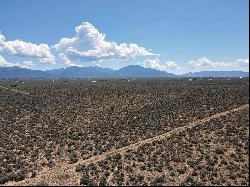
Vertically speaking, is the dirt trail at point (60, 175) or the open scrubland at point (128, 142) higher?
the open scrubland at point (128, 142)

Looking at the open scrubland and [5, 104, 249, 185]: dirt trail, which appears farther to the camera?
the open scrubland

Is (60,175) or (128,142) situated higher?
(128,142)

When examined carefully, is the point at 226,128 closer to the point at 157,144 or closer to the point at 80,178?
the point at 157,144

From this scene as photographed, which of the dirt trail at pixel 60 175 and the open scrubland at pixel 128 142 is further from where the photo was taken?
the open scrubland at pixel 128 142

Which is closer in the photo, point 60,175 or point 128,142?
point 60,175

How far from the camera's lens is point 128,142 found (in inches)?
1662

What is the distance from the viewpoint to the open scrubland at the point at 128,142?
29.6m

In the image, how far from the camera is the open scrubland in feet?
97.2

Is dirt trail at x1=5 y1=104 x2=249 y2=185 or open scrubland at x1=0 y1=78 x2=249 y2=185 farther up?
open scrubland at x1=0 y1=78 x2=249 y2=185

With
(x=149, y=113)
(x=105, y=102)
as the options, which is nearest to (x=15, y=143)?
(x=149, y=113)

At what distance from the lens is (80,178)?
97.9 ft

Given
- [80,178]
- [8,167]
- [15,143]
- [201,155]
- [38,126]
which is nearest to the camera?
[80,178]

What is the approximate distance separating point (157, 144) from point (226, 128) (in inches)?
271

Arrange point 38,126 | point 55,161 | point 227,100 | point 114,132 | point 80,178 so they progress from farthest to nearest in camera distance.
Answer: point 227,100, point 38,126, point 114,132, point 55,161, point 80,178
